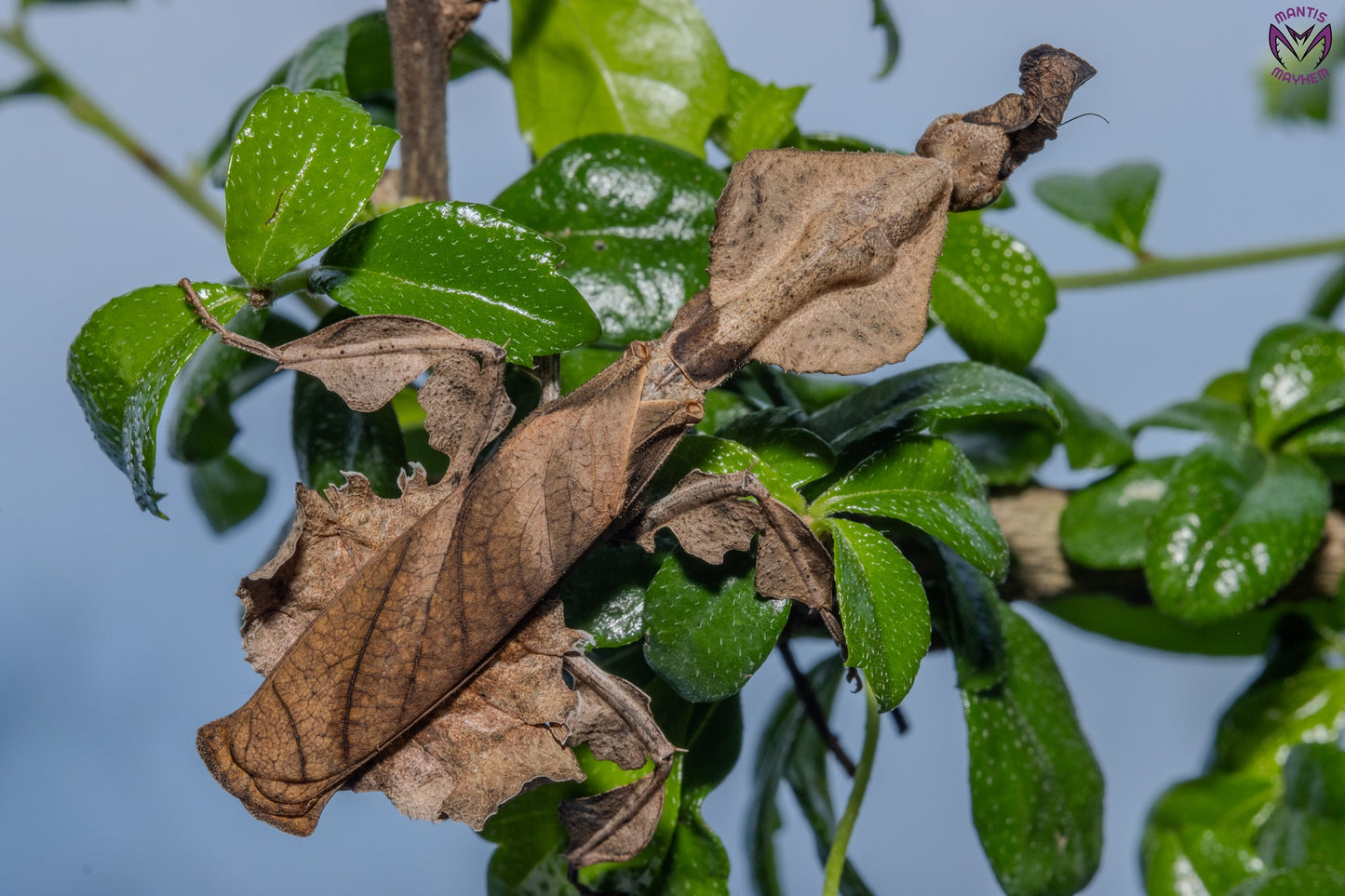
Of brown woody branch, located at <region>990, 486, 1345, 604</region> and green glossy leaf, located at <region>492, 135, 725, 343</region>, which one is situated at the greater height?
green glossy leaf, located at <region>492, 135, 725, 343</region>

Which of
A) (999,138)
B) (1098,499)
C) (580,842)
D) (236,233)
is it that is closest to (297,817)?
(580,842)

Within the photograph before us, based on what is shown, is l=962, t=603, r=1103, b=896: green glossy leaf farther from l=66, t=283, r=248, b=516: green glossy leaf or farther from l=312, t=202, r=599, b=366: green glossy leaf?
l=66, t=283, r=248, b=516: green glossy leaf

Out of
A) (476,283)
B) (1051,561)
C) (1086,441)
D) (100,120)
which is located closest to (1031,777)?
(1051,561)

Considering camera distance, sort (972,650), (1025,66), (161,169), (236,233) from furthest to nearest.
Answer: (161,169) → (972,650) → (1025,66) → (236,233)

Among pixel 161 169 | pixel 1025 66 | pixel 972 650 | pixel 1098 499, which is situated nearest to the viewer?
pixel 1025 66

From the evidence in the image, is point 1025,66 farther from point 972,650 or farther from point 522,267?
point 972,650

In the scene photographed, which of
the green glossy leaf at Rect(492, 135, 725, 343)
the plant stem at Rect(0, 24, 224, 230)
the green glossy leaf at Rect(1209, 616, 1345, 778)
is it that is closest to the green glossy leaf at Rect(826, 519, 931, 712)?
the green glossy leaf at Rect(492, 135, 725, 343)

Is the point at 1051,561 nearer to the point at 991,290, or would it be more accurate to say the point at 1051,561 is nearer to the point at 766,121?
the point at 991,290
